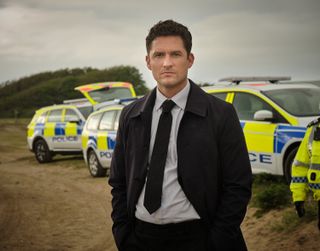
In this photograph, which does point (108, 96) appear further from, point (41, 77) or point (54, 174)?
point (41, 77)

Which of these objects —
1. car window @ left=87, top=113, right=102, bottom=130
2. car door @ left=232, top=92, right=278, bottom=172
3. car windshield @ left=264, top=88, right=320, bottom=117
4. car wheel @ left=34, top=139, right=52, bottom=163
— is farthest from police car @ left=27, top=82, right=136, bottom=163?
car windshield @ left=264, top=88, right=320, bottom=117

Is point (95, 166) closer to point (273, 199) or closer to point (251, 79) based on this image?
point (251, 79)

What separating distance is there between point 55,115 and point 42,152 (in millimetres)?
1391

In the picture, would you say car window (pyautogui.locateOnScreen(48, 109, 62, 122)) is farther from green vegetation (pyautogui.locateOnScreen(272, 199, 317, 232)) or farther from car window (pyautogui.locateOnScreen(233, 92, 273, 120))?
green vegetation (pyautogui.locateOnScreen(272, 199, 317, 232))

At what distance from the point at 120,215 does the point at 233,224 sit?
0.67m

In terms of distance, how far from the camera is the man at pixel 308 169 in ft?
12.1

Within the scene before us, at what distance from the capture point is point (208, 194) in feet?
8.74

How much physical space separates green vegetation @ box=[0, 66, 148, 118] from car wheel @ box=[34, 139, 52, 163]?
14.9 m

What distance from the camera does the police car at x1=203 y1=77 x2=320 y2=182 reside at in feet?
24.5

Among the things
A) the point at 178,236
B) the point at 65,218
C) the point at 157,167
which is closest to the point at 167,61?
the point at 157,167

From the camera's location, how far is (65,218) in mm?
7875

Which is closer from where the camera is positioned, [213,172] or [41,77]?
[213,172]

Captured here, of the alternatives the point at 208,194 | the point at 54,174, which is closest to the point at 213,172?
the point at 208,194

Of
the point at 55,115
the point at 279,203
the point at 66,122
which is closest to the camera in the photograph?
the point at 279,203
